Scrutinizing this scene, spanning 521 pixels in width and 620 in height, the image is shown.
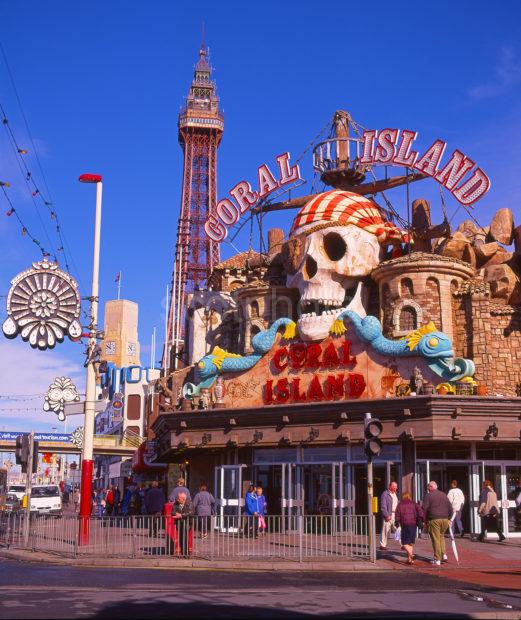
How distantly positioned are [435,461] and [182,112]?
8364cm

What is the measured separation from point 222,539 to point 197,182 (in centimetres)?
8480

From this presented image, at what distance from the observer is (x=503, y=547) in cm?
2416

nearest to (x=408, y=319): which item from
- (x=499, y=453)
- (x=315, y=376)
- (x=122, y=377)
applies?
(x=315, y=376)

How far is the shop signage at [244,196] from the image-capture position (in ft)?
132

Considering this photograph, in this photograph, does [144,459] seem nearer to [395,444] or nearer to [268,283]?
[268,283]

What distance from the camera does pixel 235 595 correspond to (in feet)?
42.9

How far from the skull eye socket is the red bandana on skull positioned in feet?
1.82

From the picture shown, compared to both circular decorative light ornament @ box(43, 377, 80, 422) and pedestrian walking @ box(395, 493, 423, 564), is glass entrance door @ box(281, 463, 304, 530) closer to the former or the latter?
pedestrian walking @ box(395, 493, 423, 564)

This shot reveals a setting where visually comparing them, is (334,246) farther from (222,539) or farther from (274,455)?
(222,539)

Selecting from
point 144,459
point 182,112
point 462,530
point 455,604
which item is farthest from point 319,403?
point 182,112

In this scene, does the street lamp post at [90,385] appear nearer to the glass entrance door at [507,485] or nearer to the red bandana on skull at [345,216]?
the red bandana on skull at [345,216]

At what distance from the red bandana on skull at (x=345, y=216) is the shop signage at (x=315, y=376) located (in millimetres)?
5441

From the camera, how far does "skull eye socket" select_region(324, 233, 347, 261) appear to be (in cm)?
3408

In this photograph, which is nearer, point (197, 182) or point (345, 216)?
point (345, 216)
